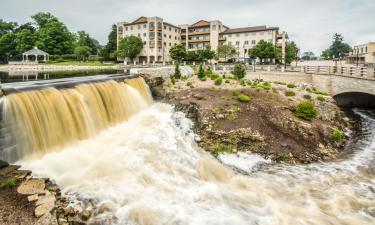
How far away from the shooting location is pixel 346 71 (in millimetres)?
27297

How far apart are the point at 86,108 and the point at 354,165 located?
16.9 m

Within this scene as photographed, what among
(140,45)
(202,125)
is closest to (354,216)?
(202,125)

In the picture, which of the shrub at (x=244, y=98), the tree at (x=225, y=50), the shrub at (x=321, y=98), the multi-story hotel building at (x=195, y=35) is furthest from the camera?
the multi-story hotel building at (x=195, y=35)

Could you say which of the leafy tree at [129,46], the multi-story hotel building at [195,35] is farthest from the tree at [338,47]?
the leafy tree at [129,46]

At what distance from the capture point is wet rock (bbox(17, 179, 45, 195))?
9137 millimetres

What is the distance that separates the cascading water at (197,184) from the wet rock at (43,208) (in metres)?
1.25

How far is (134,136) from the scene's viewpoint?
16719 mm

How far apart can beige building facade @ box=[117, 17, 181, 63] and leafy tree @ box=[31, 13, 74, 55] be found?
60.0 ft

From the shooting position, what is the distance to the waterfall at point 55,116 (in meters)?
12.1

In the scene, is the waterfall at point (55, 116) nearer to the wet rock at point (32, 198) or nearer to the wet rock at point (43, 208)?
the wet rock at point (32, 198)

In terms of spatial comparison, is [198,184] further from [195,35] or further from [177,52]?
[195,35]

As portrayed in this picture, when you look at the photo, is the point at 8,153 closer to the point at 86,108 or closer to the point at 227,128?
the point at 86,108

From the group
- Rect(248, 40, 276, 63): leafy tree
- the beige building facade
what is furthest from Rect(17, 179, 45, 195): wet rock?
the beige building facade

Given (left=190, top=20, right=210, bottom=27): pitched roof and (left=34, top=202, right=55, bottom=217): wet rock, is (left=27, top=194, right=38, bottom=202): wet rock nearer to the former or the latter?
(left=34, top=202, right=55, bottom=217): wet rock
